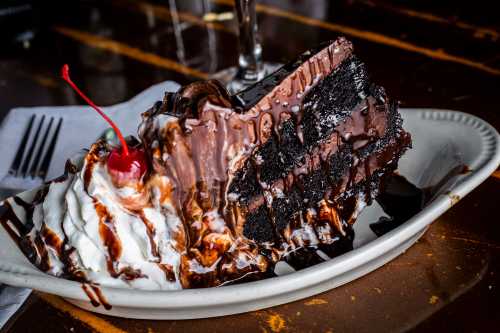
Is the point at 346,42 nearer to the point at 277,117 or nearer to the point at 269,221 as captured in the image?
the point at 277,117

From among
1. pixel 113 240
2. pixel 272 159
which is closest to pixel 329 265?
pixel 272 159

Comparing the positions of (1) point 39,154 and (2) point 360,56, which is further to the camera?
(2) point 360,56

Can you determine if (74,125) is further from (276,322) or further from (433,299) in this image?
(433,299)

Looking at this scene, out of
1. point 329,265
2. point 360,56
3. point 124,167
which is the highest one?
point 124,167

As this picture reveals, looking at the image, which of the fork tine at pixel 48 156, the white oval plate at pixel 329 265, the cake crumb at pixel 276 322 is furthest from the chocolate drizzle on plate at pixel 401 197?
the fork tine at pixel 48 156

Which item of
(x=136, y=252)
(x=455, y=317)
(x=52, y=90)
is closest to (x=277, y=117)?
(x=136, y=252)


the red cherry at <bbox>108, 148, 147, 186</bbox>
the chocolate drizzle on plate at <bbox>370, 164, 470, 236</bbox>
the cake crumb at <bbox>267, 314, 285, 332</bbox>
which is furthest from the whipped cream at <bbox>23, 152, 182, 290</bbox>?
the chocolate drizzle on plate at <bbox>370, 164, 470, 236</bbox>

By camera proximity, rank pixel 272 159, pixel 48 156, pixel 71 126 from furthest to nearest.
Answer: pixel 71 126
pixel 48 156
pixel 272 159
